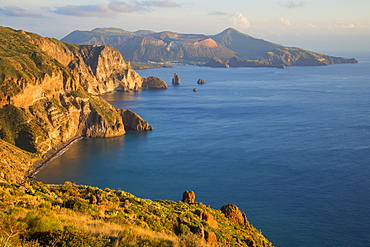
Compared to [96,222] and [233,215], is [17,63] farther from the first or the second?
A: [96,222]

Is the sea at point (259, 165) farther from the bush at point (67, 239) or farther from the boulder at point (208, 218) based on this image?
the bush at point (67, 239)

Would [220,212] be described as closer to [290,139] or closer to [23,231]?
[23,231]

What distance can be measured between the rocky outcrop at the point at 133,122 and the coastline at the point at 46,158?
15.3m

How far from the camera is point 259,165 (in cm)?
7006

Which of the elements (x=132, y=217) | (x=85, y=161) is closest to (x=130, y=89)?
(x=85, y=161)

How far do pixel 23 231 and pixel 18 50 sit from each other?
307 ft

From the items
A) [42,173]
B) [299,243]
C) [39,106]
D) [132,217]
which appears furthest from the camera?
[39,106]

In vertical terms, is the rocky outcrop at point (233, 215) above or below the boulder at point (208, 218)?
below

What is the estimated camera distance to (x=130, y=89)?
639 feet

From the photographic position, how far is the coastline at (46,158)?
212 ft

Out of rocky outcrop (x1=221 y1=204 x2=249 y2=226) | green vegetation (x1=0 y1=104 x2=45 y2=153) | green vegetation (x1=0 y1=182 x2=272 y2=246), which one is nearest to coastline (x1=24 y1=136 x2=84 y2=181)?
green vegetation (x1=0 y1=104 x2=45 y2=153)

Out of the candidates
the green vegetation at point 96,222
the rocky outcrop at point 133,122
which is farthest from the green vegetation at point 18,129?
the green vegetation at point 96,222

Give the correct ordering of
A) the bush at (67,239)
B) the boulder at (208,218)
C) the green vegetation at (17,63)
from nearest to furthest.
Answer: the bush at (67,239), the boulder at (208,218), the green vegetation at (17,63)

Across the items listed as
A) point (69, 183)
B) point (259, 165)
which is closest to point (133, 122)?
point (259, 165)
